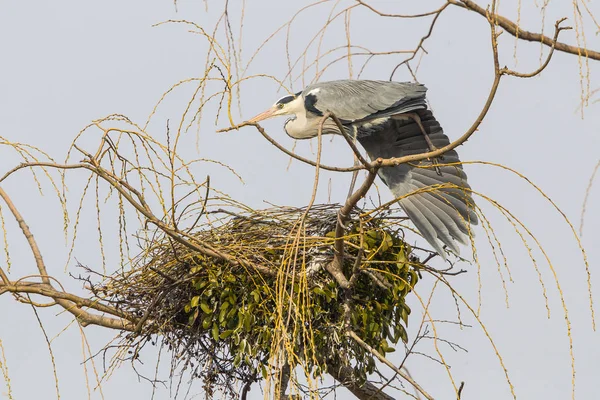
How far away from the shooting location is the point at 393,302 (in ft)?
10.6

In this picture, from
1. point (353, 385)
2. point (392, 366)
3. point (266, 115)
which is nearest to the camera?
point (392, 366)

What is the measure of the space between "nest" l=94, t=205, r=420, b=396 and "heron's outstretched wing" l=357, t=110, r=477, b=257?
0.38 metres

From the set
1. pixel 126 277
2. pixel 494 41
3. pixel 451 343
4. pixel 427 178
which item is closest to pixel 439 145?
pixel 427 178

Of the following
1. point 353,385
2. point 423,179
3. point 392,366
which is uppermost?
point 423,179

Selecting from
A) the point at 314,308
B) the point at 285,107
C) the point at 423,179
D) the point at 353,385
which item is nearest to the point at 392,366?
the point at 314,308

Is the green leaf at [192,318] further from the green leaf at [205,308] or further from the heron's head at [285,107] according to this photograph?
the heron's head at [285,107]

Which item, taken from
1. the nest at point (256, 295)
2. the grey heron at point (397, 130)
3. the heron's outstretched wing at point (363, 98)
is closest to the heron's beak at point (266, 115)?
the grey heron at point (397, 130)

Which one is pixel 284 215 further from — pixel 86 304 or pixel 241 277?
pixel 86 304

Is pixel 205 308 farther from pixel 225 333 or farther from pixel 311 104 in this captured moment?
pixel 311 104

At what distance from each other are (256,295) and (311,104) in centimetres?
110

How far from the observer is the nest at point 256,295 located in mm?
3076

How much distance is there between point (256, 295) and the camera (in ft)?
10.1

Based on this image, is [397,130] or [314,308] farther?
[397,130]

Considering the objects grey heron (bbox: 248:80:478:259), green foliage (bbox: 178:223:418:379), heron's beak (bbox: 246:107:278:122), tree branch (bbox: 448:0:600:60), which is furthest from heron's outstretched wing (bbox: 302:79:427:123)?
green foliage (bbox: 178:223:418:379)
